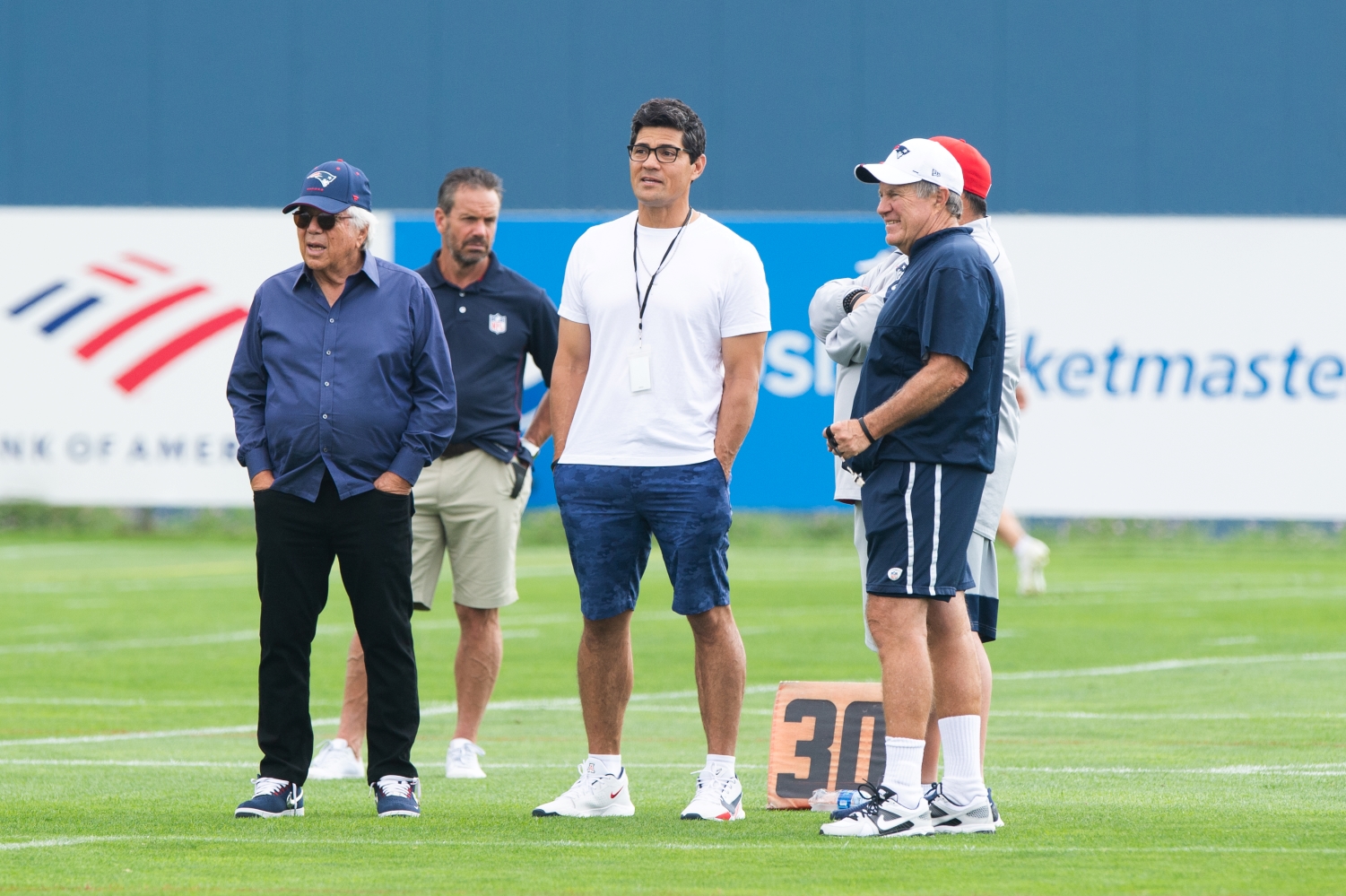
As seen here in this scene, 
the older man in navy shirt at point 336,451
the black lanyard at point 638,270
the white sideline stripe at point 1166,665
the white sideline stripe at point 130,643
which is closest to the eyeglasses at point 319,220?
the older man in navy shirt at point 336,451

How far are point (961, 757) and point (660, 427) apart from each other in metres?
1.38

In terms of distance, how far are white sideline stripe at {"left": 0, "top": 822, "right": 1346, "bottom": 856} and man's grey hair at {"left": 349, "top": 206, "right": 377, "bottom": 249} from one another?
6.44ft

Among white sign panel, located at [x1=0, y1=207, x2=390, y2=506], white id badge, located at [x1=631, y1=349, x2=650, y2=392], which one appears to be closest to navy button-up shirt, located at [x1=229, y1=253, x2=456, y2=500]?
white id badge, located at [x1=631, y1=349, x2=650, y2=392]

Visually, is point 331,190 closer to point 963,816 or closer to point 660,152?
point 660,152

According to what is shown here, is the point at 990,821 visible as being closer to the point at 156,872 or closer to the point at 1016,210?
the point at 156,872

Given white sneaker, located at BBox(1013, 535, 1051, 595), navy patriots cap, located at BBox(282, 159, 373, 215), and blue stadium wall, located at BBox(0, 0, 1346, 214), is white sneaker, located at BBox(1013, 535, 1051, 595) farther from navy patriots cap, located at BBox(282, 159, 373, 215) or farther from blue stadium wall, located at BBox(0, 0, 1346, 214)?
navy patriots cap, located at BBox(282, 159, 373, 215)

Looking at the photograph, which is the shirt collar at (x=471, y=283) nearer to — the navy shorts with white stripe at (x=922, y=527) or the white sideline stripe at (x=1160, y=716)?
the navy shorts with white stripe at (x=922, y=527)

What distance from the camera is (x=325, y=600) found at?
6738 mm

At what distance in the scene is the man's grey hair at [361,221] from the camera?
6.76 metres

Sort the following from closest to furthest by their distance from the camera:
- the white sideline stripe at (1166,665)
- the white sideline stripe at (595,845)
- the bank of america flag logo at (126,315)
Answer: the white sideline stripe at (595,845) → the white sideline stripe at (1166,665) → the bank of america flag logo at (126,315)

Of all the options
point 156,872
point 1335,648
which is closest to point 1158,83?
point 1335,648

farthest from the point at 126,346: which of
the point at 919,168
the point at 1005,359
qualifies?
the point at 919,168

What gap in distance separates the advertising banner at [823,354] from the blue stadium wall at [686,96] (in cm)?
316

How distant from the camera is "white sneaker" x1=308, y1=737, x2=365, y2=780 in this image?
8.16 meters
